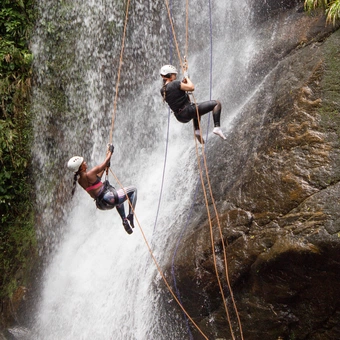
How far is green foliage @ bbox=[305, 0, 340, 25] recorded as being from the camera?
5.64 m

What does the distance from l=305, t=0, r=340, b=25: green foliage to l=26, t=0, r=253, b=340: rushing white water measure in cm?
186

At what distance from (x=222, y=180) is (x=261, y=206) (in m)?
1.01

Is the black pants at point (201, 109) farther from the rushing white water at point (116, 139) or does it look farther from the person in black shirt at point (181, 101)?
the rushing white water at point (116, 139)

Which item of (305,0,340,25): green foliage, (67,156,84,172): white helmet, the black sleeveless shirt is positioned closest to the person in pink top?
(67,156,84,172): white helmet

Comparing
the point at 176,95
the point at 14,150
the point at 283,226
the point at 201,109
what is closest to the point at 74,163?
the point at 176,95

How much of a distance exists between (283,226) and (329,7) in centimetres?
334

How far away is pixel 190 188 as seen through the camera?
690 centimetres

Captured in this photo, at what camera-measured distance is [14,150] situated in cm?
901

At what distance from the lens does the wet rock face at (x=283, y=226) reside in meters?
4.67

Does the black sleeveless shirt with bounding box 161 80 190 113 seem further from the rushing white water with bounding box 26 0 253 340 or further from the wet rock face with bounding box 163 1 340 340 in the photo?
the rushing white water with bounding box 26 0 253 340

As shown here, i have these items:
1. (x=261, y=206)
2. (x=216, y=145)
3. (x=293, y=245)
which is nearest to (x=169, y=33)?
(x=216, y=145)

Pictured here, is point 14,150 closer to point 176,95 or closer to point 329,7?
point 176,95

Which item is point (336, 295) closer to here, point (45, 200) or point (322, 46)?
point (322, 46)

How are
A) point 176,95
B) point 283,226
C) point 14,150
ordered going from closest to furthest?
point 283,226 < point 176,95 < point 14,150
